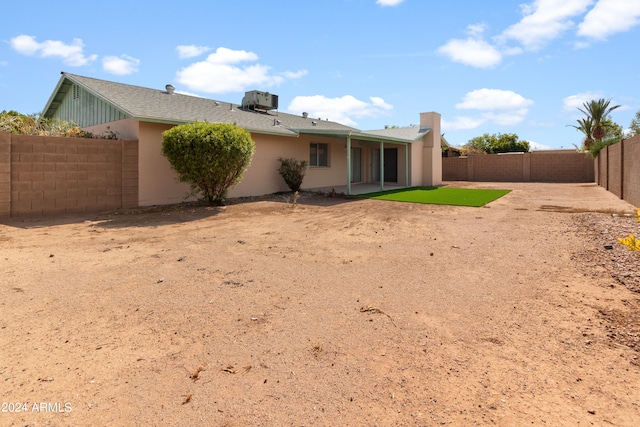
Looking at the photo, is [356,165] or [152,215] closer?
[152,215]

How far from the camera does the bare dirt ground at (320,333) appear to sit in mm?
2377

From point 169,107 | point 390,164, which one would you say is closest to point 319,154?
point 390,164

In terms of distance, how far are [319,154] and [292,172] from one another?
3.41 m

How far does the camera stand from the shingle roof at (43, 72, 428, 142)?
12.2m

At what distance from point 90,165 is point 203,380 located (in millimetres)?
10280

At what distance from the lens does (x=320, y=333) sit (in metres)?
3.40

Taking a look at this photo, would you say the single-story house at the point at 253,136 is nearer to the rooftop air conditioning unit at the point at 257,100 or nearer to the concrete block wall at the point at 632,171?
the rooftop air conditioning unit at the point at 257,100

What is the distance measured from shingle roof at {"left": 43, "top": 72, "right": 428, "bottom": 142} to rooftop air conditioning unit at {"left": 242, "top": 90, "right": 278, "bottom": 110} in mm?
547

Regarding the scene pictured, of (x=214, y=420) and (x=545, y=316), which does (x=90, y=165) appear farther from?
(x=545, y=316)

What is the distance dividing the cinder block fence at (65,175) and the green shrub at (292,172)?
6.04 metres

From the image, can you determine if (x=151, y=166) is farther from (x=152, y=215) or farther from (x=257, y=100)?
(x=257, y=100)

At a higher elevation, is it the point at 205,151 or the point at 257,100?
the point at 257,100

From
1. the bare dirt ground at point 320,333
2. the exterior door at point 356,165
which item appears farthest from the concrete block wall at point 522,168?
the bare dirt ground at point 320,333

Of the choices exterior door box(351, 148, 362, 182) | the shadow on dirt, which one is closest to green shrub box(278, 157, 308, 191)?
the shadow on dirt
